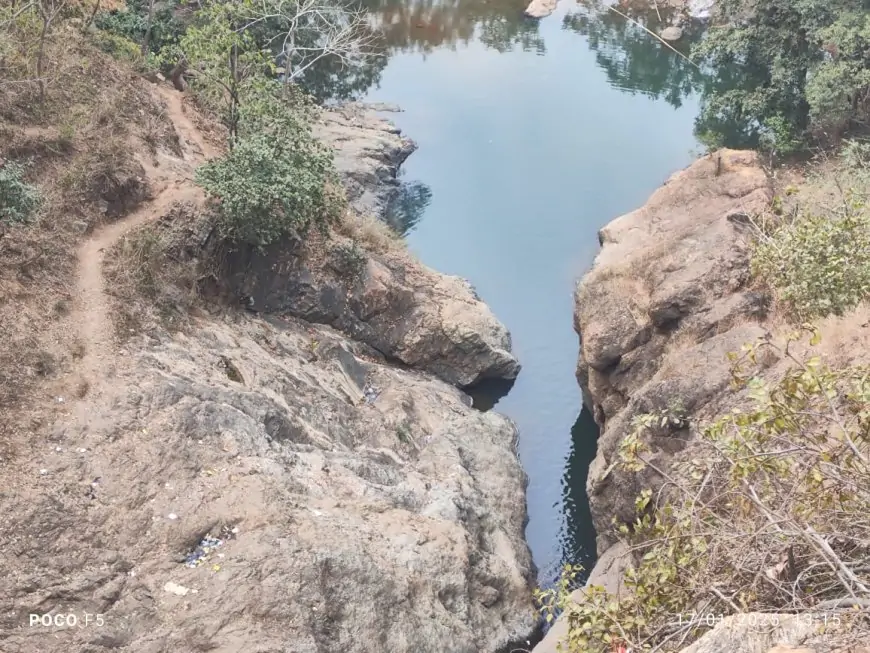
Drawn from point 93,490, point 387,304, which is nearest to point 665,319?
point 387,304

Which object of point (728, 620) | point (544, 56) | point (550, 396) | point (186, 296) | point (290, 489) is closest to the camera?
point (728, 620)

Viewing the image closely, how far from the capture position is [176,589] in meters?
10.5

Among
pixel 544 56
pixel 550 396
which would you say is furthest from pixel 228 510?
pixel 544 56

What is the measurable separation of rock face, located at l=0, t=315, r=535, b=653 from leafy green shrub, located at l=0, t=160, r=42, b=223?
3.31m

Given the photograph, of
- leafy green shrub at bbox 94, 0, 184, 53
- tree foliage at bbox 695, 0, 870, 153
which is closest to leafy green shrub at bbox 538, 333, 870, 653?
tree foliage at bbox 695, 0, 870, 153

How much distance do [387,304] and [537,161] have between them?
15.6 metres

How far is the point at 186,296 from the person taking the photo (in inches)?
655

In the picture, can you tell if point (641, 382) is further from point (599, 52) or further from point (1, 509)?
point (599, 52)

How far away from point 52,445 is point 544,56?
39.7 meters

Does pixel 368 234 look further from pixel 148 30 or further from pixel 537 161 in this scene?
pixel 537 161

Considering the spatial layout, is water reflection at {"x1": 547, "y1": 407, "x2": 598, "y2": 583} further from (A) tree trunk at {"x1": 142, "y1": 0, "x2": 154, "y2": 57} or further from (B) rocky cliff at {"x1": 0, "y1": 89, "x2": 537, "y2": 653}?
(A) tree trunk at {"x1": 142, "y1": 0, "x2": 154, "y2": 57}

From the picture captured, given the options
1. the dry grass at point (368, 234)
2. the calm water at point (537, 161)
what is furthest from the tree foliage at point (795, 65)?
the dry grass at point (368, 234)

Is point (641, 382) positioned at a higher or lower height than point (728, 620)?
lower

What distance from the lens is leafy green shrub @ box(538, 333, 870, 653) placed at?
6.54 metres
